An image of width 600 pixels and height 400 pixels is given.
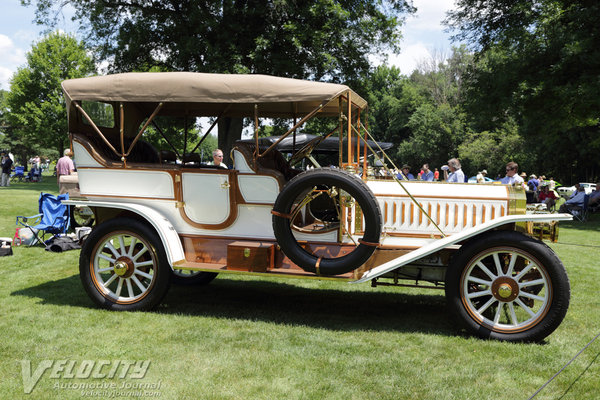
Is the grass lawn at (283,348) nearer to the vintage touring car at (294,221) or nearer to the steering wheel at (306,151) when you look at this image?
the vintage touring car at (294,221)

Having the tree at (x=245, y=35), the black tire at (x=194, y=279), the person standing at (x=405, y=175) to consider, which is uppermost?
the tree at (x=245, y=35)

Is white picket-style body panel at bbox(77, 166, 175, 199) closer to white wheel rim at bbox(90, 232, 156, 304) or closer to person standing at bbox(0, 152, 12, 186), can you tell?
white wheel rim at bbox(90, 232, 156, 304)

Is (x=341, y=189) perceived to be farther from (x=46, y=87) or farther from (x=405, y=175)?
(x=46, y=87)

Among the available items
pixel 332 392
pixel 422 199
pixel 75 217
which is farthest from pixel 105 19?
pixel 332 392

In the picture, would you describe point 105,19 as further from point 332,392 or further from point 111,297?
point 332,392

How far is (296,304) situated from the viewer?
5742 millimetres

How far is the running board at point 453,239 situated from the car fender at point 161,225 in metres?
1.89

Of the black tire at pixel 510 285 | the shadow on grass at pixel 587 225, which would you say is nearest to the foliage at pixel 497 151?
the shadow on grass at pixel 587 225

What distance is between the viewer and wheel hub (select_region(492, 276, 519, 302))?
4.45 meters

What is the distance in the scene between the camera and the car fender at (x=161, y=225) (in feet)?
16.5

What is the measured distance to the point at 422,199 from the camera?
5.00m

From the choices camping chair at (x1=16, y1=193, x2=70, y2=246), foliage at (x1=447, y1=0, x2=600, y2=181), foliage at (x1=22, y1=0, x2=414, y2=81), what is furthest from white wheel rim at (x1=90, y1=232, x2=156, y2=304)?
foliage at (x1=447, y1=0, x2=600, y2=181)

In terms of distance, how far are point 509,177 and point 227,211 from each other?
585 centimetres

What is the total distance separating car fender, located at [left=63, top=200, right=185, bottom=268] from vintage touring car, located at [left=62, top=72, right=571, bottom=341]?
14 mm
